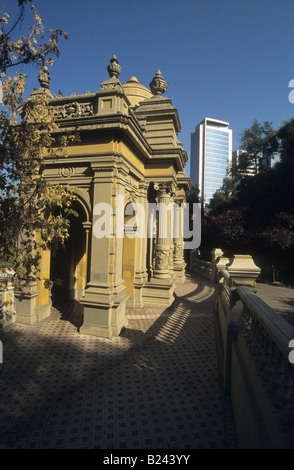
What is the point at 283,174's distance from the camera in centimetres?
2173

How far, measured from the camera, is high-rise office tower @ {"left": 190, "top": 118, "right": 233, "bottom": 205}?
13912cm

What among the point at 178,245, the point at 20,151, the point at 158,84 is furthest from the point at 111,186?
the point at 178,245

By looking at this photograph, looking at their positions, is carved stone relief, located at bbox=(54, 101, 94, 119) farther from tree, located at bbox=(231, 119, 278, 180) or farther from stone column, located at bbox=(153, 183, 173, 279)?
tree, located at bbox=(231, 119, 278, 180)

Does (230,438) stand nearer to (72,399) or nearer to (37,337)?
(72,399)

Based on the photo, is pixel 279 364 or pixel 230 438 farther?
pixel 230 438

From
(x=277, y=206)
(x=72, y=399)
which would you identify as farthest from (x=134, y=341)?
(x=277, y=206)

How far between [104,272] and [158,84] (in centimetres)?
948

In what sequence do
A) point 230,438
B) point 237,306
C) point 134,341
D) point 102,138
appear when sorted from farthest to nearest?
point 102,138, point 134,341, point 237,306, point 230,438

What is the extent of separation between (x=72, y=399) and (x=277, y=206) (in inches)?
852

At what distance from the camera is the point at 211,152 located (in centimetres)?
14138

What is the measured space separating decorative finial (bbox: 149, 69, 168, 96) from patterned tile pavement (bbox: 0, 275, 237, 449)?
10.6 metres

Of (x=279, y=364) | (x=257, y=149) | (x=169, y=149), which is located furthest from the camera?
(x=257, y=149)

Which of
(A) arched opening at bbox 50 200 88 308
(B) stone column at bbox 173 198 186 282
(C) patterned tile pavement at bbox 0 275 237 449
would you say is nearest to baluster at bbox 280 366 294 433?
(C) patterned tile pavement at bbox 0 275 237 449

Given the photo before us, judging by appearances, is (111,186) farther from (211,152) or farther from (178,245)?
(211,152)
